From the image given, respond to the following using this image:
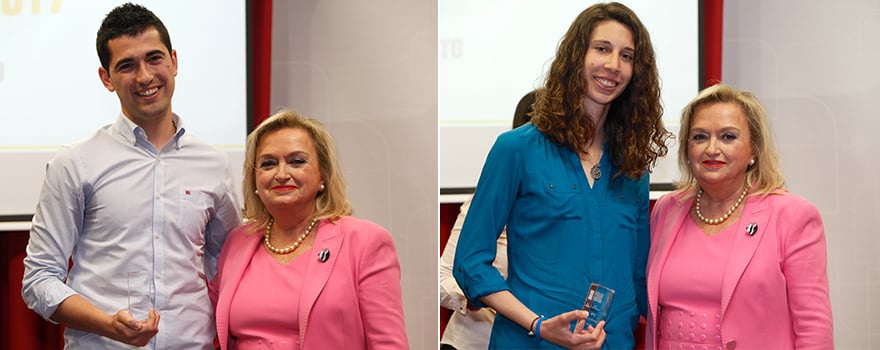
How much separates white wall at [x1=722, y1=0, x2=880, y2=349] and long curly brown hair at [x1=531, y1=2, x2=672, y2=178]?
75.8 inches

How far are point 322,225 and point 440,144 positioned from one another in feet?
4.64

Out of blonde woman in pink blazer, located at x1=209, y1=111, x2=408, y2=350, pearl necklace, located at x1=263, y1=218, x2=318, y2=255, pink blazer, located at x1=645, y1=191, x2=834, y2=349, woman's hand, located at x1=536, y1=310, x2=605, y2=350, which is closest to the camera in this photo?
woman's hand, located at x1=536, y1=310, x2=605, y2=350

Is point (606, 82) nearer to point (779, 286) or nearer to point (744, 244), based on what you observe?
point (744, 244)

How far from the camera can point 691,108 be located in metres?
2.56

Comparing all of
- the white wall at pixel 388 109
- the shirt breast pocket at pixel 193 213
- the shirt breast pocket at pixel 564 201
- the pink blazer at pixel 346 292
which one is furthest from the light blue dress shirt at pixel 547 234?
the white wall at pixel 388 109

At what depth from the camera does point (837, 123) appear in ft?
13.3

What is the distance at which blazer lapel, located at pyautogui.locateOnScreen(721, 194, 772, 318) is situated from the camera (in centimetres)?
227

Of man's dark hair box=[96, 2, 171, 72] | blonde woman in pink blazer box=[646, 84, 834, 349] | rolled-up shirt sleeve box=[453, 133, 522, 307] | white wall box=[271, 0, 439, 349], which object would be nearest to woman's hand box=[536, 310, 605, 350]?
rolled-up shirt sleeve box=[453, 133, 522, 307]

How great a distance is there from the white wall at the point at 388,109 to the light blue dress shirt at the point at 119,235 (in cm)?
141

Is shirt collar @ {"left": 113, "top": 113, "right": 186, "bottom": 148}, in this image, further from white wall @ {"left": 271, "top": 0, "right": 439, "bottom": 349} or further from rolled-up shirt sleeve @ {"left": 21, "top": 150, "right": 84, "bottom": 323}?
white wall @ {"left": 271, "top": 0, "right": 439, "bottom": 349}

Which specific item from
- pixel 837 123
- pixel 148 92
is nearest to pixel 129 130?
pixel 148 92

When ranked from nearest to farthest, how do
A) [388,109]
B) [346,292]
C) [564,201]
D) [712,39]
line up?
[564,201] → [346,292] → [388,109] → [712,39]

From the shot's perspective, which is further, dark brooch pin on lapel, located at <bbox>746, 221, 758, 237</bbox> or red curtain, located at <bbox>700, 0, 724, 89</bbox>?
red curtain, located at <bbox>700, 0, 724, 89</bbox>

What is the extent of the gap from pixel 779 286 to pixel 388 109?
2.07 m
